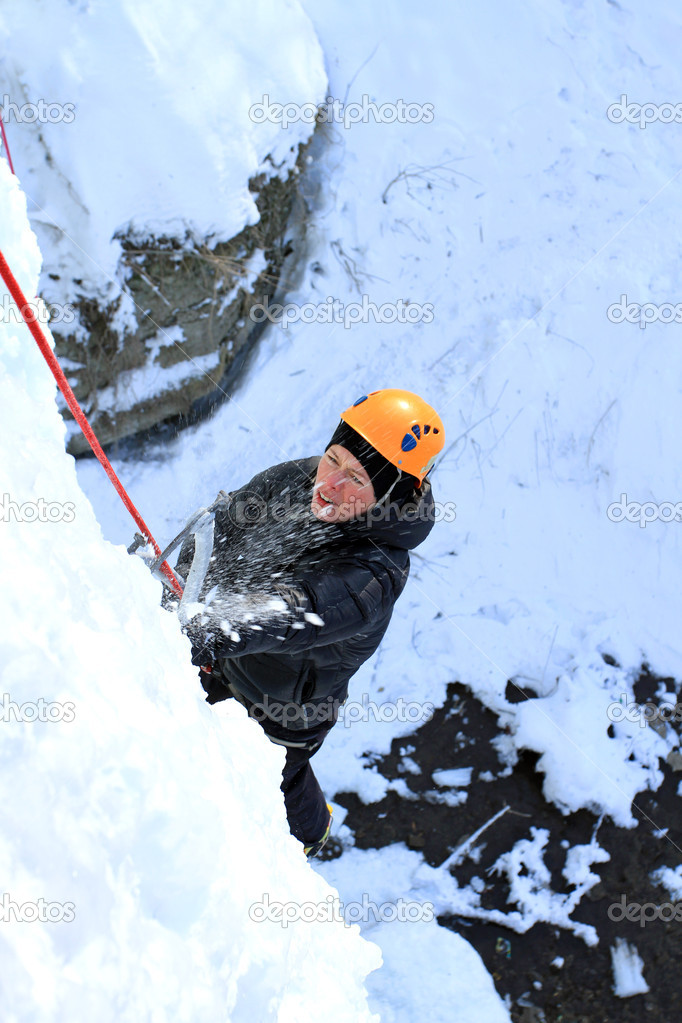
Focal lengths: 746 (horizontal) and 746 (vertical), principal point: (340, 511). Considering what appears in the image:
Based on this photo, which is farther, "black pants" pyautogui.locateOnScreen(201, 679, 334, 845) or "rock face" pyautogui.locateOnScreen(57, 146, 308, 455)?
"rock face" pyautogui.locateOnScreen(57, 146, 308, 455)

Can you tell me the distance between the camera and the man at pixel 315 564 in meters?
2.21

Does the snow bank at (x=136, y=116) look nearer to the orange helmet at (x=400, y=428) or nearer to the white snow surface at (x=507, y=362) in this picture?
the white snow surface at (x=507, y=362)

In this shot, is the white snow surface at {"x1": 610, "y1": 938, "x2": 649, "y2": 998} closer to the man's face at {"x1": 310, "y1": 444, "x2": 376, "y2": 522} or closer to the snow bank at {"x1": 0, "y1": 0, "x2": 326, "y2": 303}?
the man's face at {"x1": 310, "y1": 444, "x2": 376, "y2": 522}

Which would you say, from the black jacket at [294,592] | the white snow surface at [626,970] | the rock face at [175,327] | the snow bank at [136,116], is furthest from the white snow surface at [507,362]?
the black jacket at [294,592]

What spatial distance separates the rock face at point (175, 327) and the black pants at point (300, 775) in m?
2.09

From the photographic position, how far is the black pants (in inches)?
113

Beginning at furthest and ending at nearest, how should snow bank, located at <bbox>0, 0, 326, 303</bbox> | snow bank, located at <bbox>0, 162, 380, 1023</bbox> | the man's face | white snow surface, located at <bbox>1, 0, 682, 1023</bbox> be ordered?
white snow surface, located at <bbox>1, 0, 682, 1023</bbox> → snow bank, located at <bbox>0, 0, 326, 303</bbox> → the man's face → snow bank, located at <bbox>0, 162, 380, 1023</bbox>

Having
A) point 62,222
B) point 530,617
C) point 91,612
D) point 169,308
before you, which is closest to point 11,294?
point 91,612

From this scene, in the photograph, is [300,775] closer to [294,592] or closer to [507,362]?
[294,592]

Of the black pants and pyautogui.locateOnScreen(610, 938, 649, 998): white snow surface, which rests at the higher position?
the black pants

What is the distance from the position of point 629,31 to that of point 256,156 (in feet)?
9.83

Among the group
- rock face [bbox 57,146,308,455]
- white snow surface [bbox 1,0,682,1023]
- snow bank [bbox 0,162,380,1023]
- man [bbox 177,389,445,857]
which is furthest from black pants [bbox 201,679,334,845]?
rock face [bbox 57,146,308,455]

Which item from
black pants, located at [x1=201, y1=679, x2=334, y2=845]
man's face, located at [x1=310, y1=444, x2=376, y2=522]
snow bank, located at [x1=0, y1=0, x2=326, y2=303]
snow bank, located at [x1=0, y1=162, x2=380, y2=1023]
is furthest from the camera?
snow bank, located at [x1=0, y1=0, x2=326, y2=303]

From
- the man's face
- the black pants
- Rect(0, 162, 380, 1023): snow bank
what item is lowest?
the black pants
